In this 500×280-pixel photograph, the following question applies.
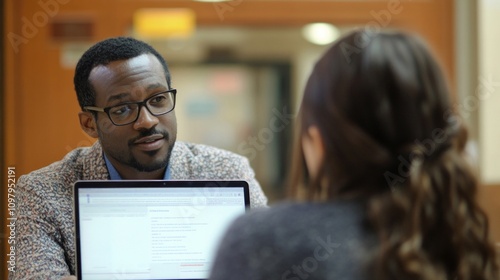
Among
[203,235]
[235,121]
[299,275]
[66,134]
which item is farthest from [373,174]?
[235,121]

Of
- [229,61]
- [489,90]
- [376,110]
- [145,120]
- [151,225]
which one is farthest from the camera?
[229,61]

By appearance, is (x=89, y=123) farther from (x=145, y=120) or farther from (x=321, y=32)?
(x=321, y=32)

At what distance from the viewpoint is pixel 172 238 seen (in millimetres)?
1327

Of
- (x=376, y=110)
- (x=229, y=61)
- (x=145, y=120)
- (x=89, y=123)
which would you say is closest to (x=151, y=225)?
(x=145, y=120)

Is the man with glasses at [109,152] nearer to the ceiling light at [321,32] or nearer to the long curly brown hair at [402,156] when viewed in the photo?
the long curly brown hair at [402,156]

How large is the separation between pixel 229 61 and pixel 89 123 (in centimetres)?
145

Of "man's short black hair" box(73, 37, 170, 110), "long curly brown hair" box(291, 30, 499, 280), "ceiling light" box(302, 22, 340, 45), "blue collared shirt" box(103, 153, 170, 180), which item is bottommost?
"blue collared shirt" box(103, 153, 170, 180)

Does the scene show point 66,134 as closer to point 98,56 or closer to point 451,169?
point 98,56

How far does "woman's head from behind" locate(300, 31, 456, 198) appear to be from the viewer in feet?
2.94

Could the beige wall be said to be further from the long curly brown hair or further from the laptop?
the long curly brown hair

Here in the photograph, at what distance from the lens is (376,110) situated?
894 mm

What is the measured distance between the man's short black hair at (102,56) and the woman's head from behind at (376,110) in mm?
719

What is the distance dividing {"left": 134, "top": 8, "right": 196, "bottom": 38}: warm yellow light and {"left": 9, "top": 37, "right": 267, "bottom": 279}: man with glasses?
101 centimetres

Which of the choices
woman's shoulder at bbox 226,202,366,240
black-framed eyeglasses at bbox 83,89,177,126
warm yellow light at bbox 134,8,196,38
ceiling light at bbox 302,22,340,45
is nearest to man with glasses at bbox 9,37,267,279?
black-framed eyeglasses at bbox 83,89,177,126
